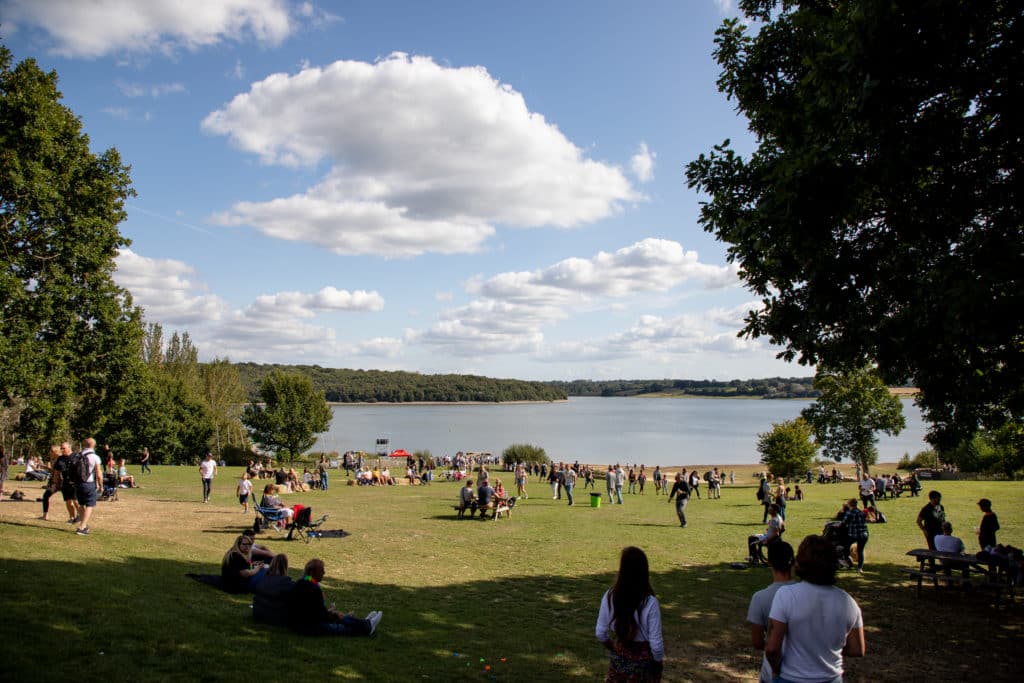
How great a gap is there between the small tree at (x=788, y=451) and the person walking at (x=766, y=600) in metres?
50.6

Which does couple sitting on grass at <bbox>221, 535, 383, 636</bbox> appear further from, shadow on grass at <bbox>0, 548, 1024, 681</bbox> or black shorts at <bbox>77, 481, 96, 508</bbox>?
black shorts at <bbox>77, 481, 96, 508</bbox>

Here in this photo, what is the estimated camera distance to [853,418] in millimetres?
51594

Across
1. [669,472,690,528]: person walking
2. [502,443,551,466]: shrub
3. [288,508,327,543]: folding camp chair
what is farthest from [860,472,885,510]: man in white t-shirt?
[502,443,551,466]: shrub

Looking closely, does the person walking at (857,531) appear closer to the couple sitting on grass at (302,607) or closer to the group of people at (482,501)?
the couple sitting on grass at (302,607)

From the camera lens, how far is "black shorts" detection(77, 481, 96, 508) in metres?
12.0

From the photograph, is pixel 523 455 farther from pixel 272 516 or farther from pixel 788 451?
pixel 272 516

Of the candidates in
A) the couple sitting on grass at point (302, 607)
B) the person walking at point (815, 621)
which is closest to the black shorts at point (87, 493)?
the couple sitting on grass at point (302, 607)

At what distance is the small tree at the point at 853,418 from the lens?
50.8 metres

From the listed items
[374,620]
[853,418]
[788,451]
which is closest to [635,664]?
[374,620]

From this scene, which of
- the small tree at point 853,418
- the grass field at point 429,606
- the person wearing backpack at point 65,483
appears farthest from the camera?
the small tree at point 853,418

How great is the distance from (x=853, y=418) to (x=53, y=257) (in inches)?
2172

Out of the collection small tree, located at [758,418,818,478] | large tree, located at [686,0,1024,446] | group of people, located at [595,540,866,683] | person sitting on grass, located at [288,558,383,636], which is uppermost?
large tree, located at [686,0,1024,446]

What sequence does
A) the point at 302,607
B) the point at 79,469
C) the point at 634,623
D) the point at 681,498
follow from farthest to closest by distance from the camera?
1. the point at 681,498
2. the point at 79,469
3. the point at 302,607
4. the point at 634,623

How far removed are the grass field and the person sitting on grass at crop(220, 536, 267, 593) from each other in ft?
0.88
